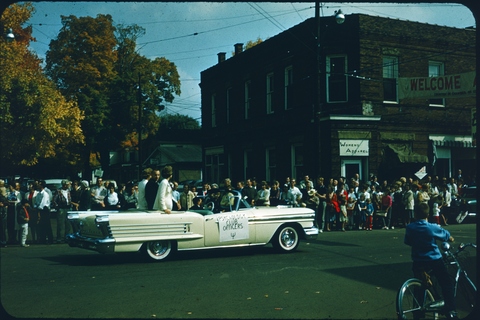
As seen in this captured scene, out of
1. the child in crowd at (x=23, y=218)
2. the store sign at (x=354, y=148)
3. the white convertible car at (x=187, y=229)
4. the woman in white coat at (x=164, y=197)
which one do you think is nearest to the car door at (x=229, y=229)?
the white convertible car at (x=187, y=229)

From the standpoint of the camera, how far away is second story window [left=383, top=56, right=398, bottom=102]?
25.2 metres

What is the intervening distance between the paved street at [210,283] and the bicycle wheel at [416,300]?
0.69m

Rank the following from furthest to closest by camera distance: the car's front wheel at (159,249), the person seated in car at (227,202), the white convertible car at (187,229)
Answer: the person seated in car at (227,202) → the car's front wheel at (159,249) → the white convertible car at (187,229)

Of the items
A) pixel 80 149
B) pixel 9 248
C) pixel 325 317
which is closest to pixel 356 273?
pixel 325 317

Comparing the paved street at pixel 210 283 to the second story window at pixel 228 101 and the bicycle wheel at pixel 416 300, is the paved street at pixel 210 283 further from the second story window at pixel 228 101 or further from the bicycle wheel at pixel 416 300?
the second story window at pixel 228 101

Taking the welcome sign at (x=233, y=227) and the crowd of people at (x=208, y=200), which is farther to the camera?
the crowd of people at (x=208, y=200)

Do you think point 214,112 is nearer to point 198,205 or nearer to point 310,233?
point 198,205

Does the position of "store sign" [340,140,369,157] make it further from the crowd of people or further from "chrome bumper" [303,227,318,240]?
"chrome bumper" [303,227,318,240]

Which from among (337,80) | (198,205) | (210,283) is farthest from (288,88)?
(210,283)

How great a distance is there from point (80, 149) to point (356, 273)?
94.8ft

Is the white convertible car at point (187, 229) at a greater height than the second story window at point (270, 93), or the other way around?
the second story window at point (270, 93)

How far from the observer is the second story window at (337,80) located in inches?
979

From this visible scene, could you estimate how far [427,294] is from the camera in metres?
6.07

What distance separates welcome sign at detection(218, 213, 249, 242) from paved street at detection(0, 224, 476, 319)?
0.48 m
